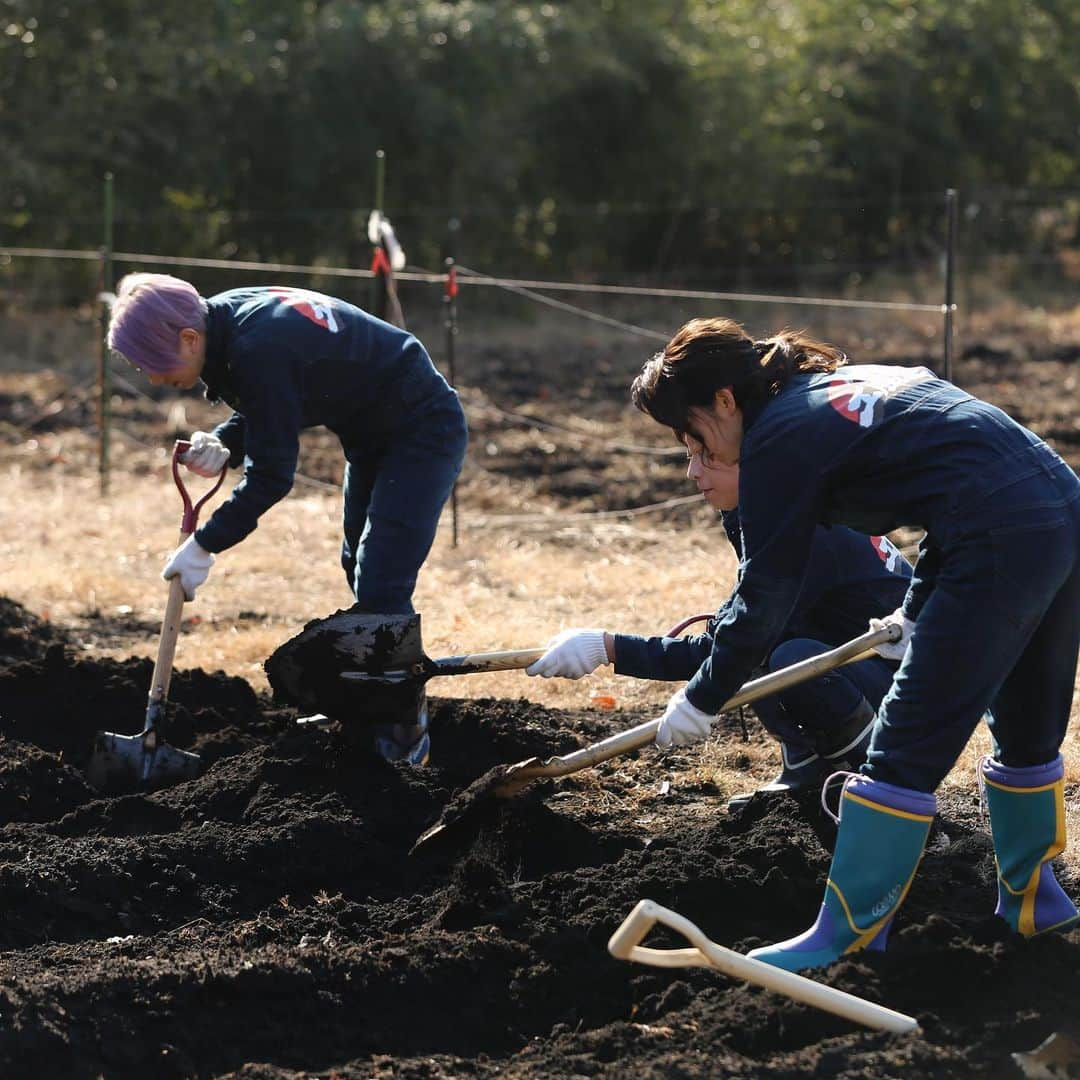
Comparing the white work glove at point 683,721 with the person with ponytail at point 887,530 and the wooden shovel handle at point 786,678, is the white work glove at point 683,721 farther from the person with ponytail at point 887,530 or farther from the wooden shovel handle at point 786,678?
the wooden shovel handle at point 786,678

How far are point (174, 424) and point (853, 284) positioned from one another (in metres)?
9.43

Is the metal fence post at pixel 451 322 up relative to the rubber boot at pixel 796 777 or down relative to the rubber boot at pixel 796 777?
A: up

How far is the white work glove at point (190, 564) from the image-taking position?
4766 mm

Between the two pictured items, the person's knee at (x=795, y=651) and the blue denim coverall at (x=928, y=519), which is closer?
the blue denim coverall at (x=928, y=519)

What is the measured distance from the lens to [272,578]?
25.4 ft

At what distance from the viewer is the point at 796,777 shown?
444 centimetres

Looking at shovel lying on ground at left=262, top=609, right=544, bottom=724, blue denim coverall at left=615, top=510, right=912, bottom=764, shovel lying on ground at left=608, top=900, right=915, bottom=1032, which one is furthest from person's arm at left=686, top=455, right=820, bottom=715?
shovel lying on ground at left=262, top=609, right=544, bottom=724

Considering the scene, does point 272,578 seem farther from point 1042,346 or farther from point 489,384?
point 1042,346

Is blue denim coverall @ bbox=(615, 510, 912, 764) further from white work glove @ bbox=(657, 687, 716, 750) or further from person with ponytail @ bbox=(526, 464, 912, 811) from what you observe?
white work glove @ bbox=(657, 687, 716, 750)

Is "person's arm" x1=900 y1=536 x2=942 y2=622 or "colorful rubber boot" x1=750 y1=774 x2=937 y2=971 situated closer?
"colorful rubber boot" x1=750 y1=774 x2=937 y2=971

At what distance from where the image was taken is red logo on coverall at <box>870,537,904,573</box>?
173 inches

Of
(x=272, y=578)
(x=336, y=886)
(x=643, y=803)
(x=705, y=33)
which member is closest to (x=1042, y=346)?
(x=705, y=33)

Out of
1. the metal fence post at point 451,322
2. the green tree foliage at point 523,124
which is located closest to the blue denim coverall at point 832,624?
the metal fence post at point 451,322

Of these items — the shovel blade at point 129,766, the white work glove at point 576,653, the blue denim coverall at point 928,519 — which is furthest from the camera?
the shovel blade at point 129,766
